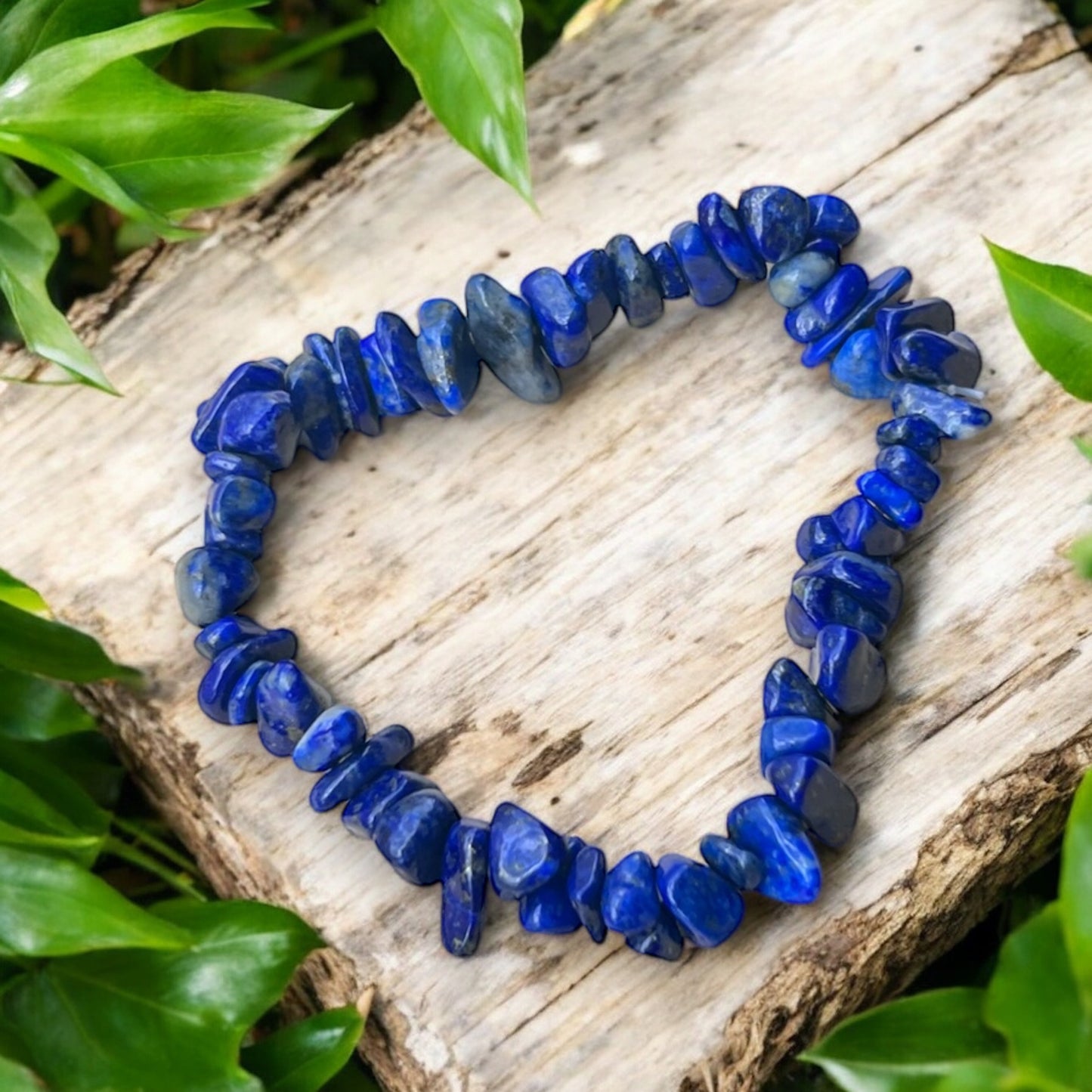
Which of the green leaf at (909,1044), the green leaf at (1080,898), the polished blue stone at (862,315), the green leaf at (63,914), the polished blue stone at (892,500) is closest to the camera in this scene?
the green leaf at (1080,898)

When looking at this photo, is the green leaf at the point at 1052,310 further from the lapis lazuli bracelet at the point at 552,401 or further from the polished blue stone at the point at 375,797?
the polished blue stone at the point at 375,797

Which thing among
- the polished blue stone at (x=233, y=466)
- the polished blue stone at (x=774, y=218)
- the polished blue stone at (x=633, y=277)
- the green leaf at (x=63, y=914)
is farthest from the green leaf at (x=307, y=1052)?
the polished blue stone at (x=774, y=218)

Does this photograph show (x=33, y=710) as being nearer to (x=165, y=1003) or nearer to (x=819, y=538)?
(x=165, y=1003)

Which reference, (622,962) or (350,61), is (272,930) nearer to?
(622,962)

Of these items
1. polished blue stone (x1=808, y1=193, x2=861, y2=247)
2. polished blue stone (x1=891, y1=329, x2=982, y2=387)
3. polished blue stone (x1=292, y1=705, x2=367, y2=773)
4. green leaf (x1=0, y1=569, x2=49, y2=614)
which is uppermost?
green leaf (x1=0, y1=569, x2=49, y2=614)

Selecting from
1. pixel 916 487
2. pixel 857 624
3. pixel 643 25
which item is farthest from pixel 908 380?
pixel 643 25

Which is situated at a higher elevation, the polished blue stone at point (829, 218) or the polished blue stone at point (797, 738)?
the polished blue stone at point (829, 218)

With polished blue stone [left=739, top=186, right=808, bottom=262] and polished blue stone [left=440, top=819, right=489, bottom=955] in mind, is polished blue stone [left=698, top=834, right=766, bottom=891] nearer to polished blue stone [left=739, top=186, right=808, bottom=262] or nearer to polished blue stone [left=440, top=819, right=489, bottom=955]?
polished blue stone [left=440, top=819, right=489, bottom=955]

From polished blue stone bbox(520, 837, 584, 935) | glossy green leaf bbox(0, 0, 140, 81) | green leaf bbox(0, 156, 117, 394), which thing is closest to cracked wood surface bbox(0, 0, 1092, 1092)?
polished blue stone bbox(520, 837, 584, 935)
